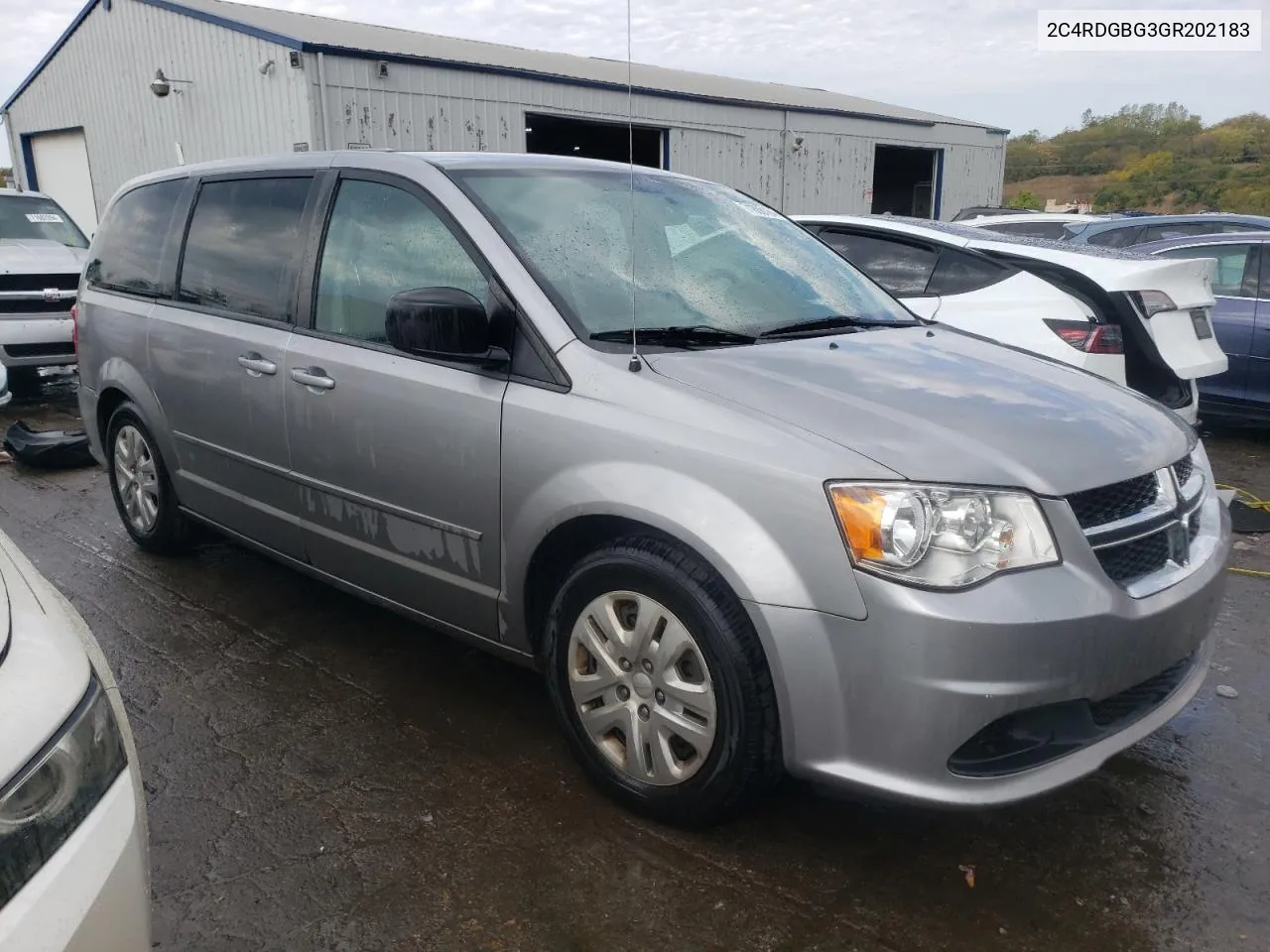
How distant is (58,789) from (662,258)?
2.31m

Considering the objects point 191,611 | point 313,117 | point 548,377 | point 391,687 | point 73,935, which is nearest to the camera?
point 73,935

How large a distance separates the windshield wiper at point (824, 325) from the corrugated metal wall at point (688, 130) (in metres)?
7.85

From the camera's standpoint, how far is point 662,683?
2539mm

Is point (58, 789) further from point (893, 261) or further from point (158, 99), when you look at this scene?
point (158, 99)

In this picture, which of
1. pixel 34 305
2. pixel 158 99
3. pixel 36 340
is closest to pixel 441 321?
pixel 36 340

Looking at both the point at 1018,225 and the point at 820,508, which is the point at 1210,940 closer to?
the point at 820,508

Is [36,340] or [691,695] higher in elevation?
[691,695]

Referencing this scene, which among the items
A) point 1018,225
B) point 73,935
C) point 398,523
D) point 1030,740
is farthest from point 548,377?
point 1018,225

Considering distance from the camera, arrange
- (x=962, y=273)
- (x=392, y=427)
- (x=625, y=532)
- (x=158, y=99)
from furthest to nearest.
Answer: (x=158, y=99)
(x=962, y=273)
(x=392, y=427)
(x=625, y=532)

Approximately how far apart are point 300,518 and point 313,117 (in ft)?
35.5

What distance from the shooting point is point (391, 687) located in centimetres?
350

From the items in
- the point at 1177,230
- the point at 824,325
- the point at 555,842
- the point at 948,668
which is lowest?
the point at 555,842

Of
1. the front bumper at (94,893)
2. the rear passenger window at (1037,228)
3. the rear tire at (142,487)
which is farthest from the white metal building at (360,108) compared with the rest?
the front bumper at (94,893)

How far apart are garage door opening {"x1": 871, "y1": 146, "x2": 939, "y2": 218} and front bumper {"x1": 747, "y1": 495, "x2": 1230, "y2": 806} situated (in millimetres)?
24725
